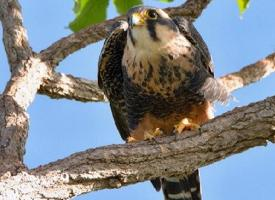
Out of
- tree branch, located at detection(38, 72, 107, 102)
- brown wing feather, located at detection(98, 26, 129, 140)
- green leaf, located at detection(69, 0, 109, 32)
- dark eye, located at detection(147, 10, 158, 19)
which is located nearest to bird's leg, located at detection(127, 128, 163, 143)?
brown wing feather, located at detection(98, 26, 129, 140)

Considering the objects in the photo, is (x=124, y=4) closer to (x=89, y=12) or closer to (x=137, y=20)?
(x=89, y=12)

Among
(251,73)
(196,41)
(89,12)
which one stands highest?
(89,12)

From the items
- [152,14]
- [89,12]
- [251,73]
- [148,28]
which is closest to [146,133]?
[148,28]

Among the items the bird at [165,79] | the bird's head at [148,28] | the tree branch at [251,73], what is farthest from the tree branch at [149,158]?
the tree branch at [251,73]

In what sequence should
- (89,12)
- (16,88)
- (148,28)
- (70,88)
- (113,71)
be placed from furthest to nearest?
1. (113,71)
2. (70,88)
3. (89,12)
4. (148,28)
5. (16,88)

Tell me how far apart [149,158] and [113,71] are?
6.95ft

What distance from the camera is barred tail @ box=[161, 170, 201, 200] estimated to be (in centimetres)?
625

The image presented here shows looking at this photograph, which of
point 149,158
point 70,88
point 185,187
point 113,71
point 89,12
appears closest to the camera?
point 149,158

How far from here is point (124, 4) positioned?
19.8 ft

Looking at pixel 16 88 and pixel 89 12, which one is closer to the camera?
pixel 16 88

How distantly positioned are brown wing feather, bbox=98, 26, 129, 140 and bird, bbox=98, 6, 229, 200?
0.05 feet

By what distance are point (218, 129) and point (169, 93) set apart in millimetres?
1204

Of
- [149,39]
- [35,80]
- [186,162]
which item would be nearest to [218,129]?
[186,162]

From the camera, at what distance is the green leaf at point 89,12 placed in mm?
5891
